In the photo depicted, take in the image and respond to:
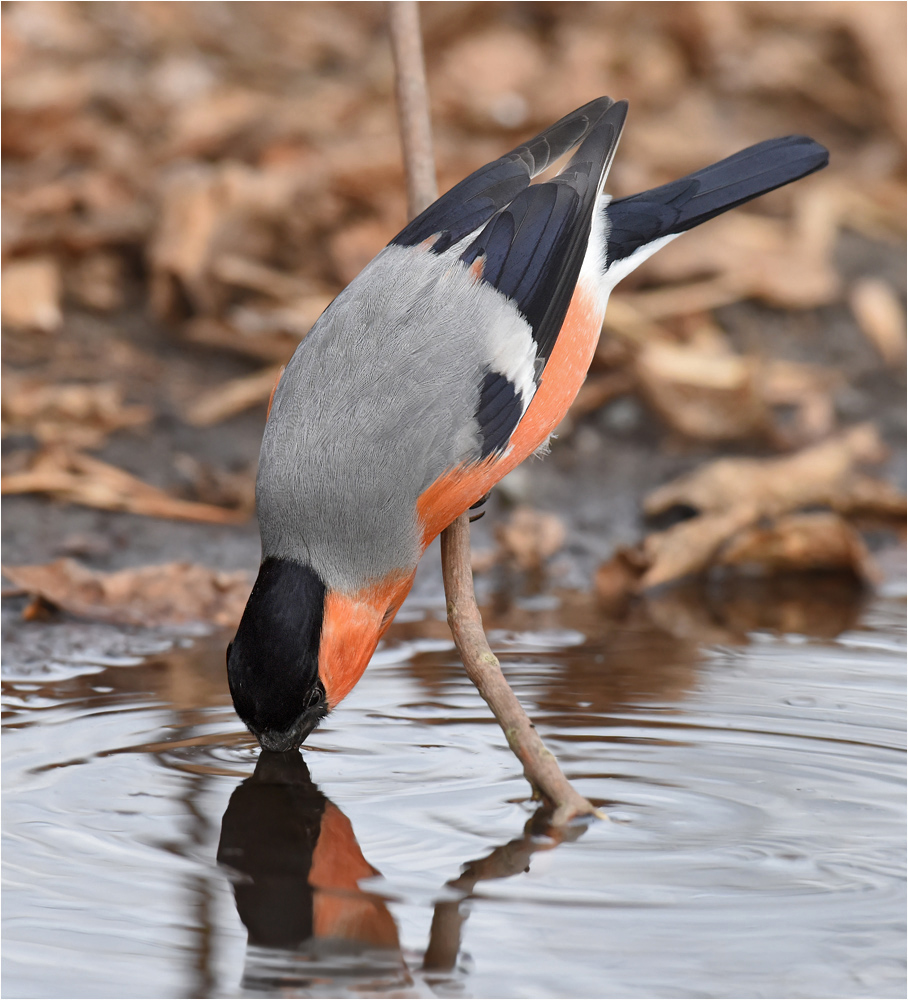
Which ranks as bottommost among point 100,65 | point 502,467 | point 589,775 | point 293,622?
point 589,775

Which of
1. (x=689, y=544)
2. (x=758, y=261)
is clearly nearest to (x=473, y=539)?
(x=689, y=544)

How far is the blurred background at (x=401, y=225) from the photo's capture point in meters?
5.05

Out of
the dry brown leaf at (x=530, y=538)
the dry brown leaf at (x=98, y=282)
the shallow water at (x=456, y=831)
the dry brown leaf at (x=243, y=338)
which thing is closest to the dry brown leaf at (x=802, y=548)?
the dry brown leaf at (x=530, y=538)

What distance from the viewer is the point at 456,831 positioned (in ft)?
9.09

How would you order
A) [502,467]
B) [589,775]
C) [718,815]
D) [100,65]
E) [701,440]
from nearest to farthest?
1. [718,815]
2. [589,775]
3. [502,467]
4. [701,440]
5. [100,65]

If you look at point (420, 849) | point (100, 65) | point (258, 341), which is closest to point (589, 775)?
point (420, 849)

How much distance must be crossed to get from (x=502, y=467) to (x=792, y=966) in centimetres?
146

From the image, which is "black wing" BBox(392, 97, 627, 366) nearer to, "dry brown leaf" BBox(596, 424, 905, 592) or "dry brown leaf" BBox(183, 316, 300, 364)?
"dry brown leaf" BBox(596, 424, 905, 592)

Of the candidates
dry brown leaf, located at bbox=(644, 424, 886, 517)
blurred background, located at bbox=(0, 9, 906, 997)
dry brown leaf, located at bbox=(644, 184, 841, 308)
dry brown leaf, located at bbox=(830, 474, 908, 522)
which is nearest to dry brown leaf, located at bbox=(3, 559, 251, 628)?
blurred background, located at bbox=(0, 9, 906, 997)

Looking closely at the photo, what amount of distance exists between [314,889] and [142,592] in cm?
205

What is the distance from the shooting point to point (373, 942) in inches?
91.5

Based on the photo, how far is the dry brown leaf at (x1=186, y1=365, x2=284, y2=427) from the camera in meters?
5.54

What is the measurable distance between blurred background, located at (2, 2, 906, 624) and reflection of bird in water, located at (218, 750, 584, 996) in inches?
59.7

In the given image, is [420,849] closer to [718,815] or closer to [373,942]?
[373,942]
